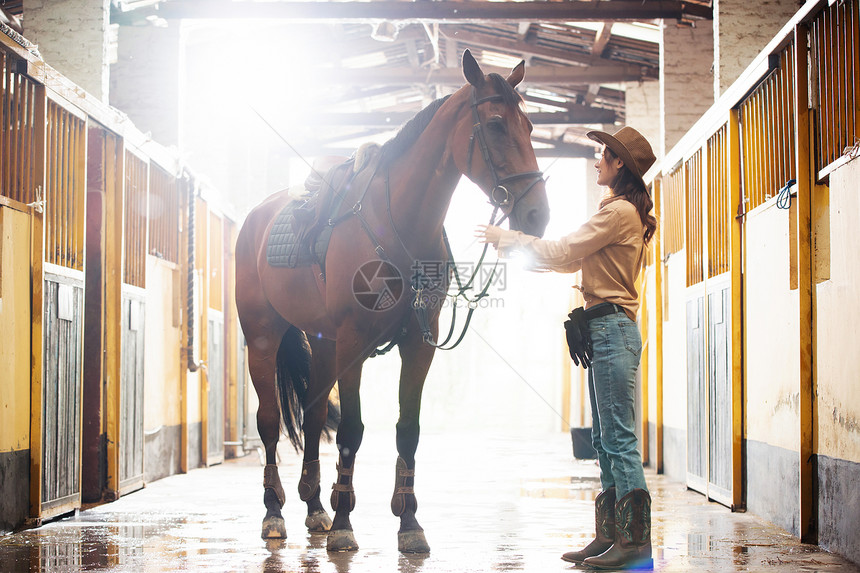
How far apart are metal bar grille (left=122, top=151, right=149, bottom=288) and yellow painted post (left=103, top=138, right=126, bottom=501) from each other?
288mm

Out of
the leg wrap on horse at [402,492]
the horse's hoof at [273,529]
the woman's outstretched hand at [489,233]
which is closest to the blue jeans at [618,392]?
the woman's outstretched hand at [489,233]

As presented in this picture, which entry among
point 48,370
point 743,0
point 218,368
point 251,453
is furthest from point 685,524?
point 251,453

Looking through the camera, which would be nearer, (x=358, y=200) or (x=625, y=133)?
(x=625, y=133)

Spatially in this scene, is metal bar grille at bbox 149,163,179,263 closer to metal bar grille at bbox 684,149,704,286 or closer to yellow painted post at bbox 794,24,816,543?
metal bar grille at bbox 684,149,704,286

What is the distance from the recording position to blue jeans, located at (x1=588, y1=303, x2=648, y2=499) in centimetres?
307

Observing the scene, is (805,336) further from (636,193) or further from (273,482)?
(273,482)

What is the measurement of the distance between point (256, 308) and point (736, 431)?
8.57 feet

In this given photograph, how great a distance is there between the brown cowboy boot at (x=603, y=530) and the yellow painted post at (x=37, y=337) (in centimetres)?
249

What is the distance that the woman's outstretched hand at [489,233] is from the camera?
9.98 feet

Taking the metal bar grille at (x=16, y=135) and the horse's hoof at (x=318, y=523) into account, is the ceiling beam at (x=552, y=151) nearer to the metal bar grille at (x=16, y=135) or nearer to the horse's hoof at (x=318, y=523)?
the metal bar grille at (x=16, y=135)

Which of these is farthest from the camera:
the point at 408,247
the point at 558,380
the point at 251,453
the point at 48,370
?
the point at 558,380

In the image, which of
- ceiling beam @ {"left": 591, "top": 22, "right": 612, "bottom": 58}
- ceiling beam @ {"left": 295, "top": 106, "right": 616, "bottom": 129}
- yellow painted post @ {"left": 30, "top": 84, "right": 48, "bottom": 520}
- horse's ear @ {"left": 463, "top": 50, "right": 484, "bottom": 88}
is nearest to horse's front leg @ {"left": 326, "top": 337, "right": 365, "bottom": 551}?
horse's ear @ {"left": 463, "top": 50, "right": 484, "bottom": 88}

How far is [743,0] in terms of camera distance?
677 cm

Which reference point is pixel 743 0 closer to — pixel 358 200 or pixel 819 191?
pixel 819 191
